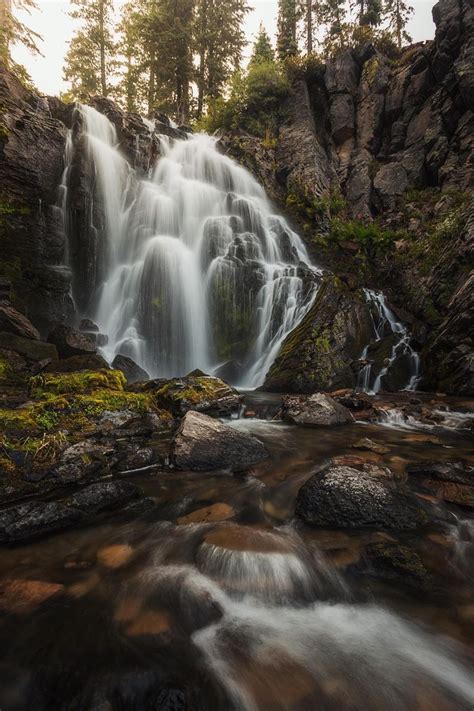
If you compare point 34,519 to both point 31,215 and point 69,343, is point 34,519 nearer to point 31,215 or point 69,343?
point 69,343

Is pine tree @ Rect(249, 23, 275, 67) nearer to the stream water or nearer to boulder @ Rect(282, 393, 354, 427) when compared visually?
boulder @ Rect(282, 393, 354, 427)

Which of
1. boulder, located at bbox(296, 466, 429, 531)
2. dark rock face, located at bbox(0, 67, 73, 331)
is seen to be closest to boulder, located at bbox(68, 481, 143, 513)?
boulder, located at bbox(296, 466, 429, 531)

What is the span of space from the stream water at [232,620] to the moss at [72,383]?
295 centimetres

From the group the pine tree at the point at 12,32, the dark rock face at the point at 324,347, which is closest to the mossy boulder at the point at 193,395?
the dark rock face at the point at 324,347

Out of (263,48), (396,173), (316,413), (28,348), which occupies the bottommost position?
(316,413)

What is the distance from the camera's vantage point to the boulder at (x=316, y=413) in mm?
6539

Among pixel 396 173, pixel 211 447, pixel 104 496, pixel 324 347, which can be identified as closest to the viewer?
pixel 104 496

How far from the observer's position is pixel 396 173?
18.5m

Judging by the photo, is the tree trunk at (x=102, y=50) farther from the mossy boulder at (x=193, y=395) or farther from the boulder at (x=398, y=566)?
the boulder at (x=398, y=566)

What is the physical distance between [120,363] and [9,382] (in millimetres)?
3411

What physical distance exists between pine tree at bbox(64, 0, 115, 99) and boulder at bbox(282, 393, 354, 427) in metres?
30.8

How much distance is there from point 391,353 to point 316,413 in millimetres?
5207

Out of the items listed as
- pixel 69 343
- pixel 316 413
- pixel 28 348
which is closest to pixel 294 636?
pixel 316 413

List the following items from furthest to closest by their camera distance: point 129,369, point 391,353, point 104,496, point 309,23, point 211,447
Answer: point 309,23 < point 391,353 < point 129,369 < point 211,447 < point 104,496
